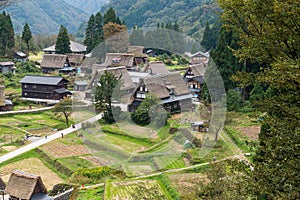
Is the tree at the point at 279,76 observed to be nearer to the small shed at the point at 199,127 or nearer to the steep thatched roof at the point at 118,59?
the small shed at the point at 199,127

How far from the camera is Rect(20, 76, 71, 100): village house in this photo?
2975cm

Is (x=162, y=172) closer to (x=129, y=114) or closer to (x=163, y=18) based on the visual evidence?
(x=129, y=114)

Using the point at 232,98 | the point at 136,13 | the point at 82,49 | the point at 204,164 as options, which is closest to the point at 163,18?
the point at 136,13

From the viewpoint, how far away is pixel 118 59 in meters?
24.0

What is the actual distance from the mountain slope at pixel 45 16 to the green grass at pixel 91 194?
9201 centimetres

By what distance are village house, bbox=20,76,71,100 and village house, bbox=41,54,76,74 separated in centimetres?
609

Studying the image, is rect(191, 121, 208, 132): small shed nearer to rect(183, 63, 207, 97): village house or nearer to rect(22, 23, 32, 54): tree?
rect(183, 63, 207, 97): village house

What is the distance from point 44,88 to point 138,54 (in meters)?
9.73

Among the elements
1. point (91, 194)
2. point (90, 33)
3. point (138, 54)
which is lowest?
point (91, 194)

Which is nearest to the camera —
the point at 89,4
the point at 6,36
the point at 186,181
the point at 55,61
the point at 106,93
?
the point at 186,181

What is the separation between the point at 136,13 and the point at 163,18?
8054mm

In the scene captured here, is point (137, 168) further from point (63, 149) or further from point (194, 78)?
point (194, 78)

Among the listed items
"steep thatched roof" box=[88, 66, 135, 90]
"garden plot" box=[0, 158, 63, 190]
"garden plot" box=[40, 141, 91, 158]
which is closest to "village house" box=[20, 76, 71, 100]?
"steep thatched roof" box=[88, 66, 135, 90]

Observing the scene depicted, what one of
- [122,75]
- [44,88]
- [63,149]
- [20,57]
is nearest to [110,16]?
[20,57]
